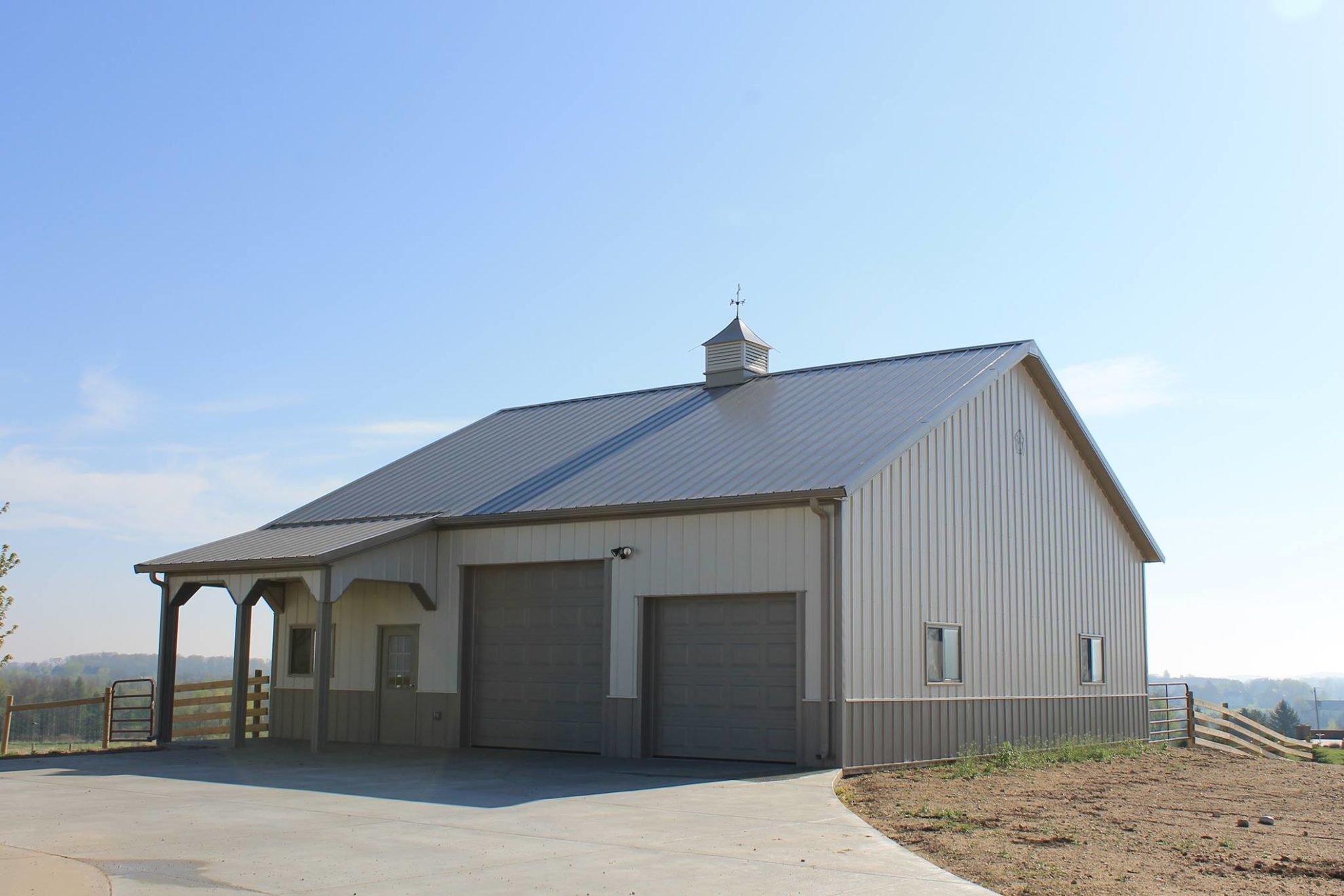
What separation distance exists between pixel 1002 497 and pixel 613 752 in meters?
7.35

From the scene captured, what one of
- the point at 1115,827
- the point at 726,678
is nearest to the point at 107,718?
the point at 726,678

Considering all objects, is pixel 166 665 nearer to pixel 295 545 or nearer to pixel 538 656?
pixel 295 545

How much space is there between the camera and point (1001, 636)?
20078mm

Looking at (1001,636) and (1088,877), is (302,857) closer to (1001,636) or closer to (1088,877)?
(1088,877)

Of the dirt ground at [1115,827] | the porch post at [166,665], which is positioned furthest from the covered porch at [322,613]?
the dirt ground at [1115,827]

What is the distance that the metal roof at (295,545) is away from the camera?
60.6 feet

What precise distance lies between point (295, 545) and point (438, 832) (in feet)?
32.1

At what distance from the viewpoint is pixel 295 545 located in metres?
19.6

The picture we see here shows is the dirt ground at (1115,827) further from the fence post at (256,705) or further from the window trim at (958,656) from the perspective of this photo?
the fence post at (256,705)

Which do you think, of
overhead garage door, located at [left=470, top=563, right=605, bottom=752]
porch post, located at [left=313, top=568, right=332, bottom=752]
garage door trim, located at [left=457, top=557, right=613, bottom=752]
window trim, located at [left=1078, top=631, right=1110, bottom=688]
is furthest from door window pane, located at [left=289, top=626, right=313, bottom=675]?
window trim, located at [left=1078, top=631, right=1110, bottom=688]

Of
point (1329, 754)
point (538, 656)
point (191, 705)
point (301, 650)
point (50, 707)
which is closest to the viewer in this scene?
point (538, 656)

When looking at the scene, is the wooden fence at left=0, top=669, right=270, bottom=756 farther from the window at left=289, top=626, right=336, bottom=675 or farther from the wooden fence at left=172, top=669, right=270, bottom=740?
the window at left=289, top=626, right=336, bottom=675

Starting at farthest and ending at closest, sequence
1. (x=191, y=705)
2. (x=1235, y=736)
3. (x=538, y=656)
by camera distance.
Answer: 1. (x=1235, y=736)
2. (x=191, y=705)
3. (x=538, y=656)

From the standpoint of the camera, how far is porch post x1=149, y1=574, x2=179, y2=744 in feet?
66.3
